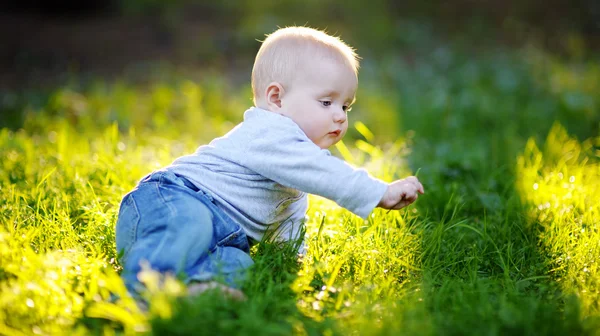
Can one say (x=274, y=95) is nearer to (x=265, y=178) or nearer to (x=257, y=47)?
(x=265, y=178)

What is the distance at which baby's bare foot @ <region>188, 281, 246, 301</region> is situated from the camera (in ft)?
5.05

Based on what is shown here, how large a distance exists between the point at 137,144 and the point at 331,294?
7.31 ft

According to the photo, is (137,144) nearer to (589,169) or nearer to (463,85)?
(589,169)

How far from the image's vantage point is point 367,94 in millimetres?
4965

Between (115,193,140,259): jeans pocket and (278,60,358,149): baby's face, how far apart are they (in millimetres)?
582

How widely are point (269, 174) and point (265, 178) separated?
0.28 feet

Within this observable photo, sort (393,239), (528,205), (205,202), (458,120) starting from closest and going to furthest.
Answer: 1. (205,202)
2. (393,239)
3. (528,205)
4. (458,120)

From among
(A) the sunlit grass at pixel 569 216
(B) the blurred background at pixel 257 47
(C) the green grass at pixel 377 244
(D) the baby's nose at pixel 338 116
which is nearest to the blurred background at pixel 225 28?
(B) the blurred background at pixel 257 47

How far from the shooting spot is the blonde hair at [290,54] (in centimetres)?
192

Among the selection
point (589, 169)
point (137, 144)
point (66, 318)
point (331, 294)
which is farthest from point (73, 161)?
point (589, 169)

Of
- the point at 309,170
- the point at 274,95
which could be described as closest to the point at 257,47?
the point at 274,95

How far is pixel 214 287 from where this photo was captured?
157cm

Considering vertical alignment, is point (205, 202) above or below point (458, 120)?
below

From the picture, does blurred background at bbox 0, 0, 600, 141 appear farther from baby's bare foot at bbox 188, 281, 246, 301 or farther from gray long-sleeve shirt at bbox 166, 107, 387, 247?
baby's bare foot at bbox 188, 281, 246, 301
